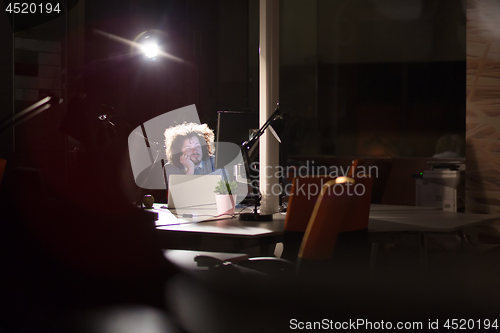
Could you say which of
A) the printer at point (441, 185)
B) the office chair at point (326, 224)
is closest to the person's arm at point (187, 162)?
the office chair at point (326, 224)

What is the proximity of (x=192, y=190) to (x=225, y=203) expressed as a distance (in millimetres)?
→ 291

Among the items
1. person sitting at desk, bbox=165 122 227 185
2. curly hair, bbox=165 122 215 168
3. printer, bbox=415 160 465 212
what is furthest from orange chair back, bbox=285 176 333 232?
printer, bbox=415 160 465 212

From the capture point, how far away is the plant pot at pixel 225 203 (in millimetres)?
2709

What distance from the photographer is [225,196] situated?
2.70 metres

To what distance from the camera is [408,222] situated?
2.43 meters

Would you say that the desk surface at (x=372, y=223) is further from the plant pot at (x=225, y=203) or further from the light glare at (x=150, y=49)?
the light glare at (x=150, y=49)

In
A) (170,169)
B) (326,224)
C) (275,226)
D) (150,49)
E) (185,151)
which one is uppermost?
(150,49)

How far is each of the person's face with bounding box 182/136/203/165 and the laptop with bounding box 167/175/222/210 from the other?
1.81 ft

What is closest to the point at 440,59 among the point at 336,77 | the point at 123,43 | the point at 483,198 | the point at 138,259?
the point at 336,77

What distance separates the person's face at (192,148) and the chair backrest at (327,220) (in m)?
1.99

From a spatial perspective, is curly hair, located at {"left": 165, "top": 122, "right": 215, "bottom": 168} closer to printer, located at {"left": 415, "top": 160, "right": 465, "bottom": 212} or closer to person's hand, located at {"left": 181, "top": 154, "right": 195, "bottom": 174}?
person's hand, located at {"left": 181, "top": 154, "right": 195, "bottom": 174}

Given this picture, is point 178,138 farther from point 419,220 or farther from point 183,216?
point 419,220

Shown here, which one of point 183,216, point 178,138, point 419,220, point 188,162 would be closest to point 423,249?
point 419,220

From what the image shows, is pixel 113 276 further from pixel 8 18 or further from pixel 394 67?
pixel 394 67
